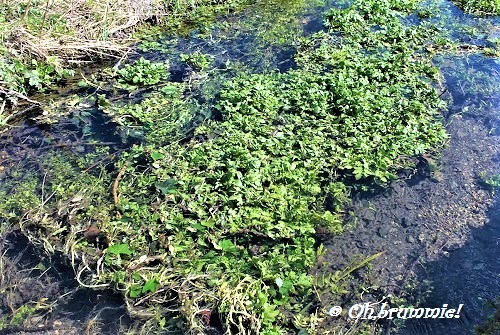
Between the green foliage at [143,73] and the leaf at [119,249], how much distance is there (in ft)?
8.88

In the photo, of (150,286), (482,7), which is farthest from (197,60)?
(482,7)

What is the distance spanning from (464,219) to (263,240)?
1914 mm

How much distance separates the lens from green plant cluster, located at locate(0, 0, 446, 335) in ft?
11.6

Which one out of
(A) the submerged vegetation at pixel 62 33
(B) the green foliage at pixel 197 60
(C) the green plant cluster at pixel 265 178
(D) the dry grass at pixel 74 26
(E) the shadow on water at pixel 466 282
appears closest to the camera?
(E) the shadow on water at pixel 466 282

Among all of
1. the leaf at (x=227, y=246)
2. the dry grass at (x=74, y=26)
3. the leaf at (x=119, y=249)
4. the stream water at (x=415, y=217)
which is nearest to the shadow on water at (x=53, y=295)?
the stream water at (x=415, y=217)

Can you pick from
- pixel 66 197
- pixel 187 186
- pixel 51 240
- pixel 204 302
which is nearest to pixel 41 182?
pixel 66 197

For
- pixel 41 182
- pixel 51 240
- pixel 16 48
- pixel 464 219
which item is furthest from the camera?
pixel 16 48

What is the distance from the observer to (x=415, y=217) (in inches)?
170

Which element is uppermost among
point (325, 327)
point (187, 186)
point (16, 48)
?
point (16, 48)

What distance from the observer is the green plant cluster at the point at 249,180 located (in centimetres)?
355

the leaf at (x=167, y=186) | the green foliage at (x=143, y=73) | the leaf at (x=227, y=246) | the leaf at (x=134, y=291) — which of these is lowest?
the leaf at (x=134, y=291)

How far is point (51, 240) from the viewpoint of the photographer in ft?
13.0

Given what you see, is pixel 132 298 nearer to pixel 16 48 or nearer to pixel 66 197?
pixel 66 197

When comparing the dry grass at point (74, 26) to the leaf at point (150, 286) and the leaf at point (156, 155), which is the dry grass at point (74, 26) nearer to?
the leaf at point (156, 155)
